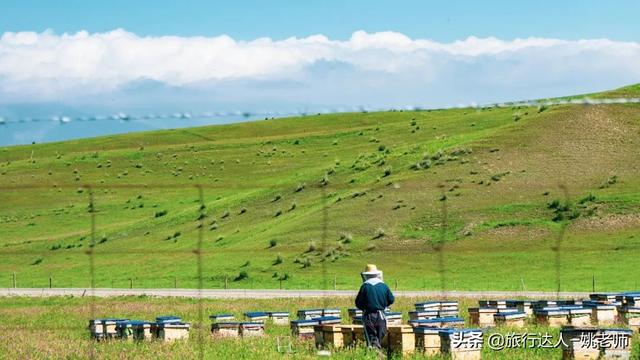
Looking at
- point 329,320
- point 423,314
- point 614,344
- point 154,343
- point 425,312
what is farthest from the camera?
point 425,312

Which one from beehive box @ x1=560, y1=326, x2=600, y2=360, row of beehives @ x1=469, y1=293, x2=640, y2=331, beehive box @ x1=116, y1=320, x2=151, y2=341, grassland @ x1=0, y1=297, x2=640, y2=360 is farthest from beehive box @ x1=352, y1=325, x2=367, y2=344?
beehive box @ x1=116, y1=320, x2=151, y2=341

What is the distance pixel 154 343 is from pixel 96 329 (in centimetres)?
523

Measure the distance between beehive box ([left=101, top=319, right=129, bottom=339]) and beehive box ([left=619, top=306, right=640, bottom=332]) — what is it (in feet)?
45.6

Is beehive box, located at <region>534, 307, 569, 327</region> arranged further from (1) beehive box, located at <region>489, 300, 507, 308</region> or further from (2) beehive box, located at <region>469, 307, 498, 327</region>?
(1) beehive box, located at <region>489, 300, 507, 308</region>

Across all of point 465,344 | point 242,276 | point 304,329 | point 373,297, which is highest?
point 242,276

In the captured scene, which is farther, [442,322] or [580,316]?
[580,316]

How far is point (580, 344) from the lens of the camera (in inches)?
941

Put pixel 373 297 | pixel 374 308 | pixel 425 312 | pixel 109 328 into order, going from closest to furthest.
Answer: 1. pixel 374 308
2. pixel 373 297
3. pixel 109 328
4. pixel 425 312

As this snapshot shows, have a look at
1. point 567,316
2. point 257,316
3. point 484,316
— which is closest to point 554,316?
point 567,316

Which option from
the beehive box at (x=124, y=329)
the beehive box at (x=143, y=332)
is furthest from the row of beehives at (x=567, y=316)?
the beehive box at (x=124, y=329)

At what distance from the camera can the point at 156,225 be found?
378 ft

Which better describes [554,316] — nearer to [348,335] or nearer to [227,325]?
[348,335]

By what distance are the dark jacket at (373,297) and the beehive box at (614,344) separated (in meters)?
4.91

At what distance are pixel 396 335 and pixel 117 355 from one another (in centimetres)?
623
